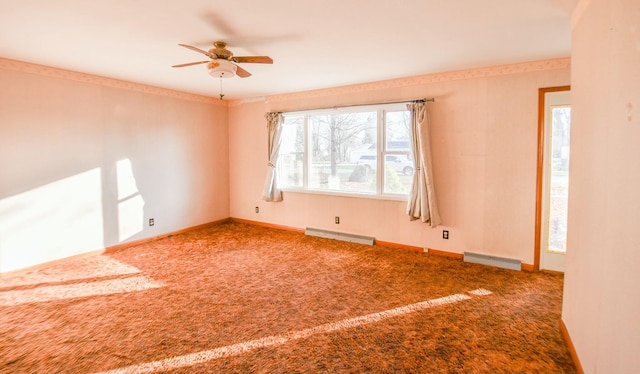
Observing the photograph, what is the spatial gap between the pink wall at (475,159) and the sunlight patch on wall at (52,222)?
11.5 ft

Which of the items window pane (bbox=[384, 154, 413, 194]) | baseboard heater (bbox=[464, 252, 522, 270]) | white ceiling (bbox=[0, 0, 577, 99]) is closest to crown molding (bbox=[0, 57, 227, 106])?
white ceiling (bbox=[0, 0, 577, 99])

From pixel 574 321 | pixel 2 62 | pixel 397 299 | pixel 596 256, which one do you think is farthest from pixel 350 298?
pixel 2 62

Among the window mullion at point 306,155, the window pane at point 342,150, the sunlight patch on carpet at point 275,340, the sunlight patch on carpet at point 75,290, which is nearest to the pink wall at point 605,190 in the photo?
the sunlight patch on carpet at point 275,340

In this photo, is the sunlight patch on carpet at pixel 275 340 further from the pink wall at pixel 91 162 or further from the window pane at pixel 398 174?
the pink wall at pixel 91 162

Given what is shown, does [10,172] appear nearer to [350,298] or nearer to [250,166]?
[250,166]

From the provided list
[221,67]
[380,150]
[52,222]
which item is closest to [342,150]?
[380,150]

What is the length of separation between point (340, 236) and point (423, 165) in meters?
1.74

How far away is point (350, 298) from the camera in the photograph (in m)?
2.98

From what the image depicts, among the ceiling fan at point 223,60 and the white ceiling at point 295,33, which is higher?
the white ceiling at point 295,33

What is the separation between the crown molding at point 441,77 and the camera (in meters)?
3.49

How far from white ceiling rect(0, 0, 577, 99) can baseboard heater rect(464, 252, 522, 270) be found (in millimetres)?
2340

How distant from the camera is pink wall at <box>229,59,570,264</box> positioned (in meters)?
3.64

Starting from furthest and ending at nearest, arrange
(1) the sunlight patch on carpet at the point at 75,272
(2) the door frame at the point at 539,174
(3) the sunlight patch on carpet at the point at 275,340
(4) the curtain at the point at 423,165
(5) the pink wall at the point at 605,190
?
(4) the curtain at the point at 423,165 → (2) the door frame at the point at 539,174 → (1) the sunlight patch on carpet at the point at 75,272 → (3) the sunlight patch on carpet at the point at 275,340 → (5) the pink wall at the point at 605,190

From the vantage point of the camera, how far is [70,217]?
4.02m
